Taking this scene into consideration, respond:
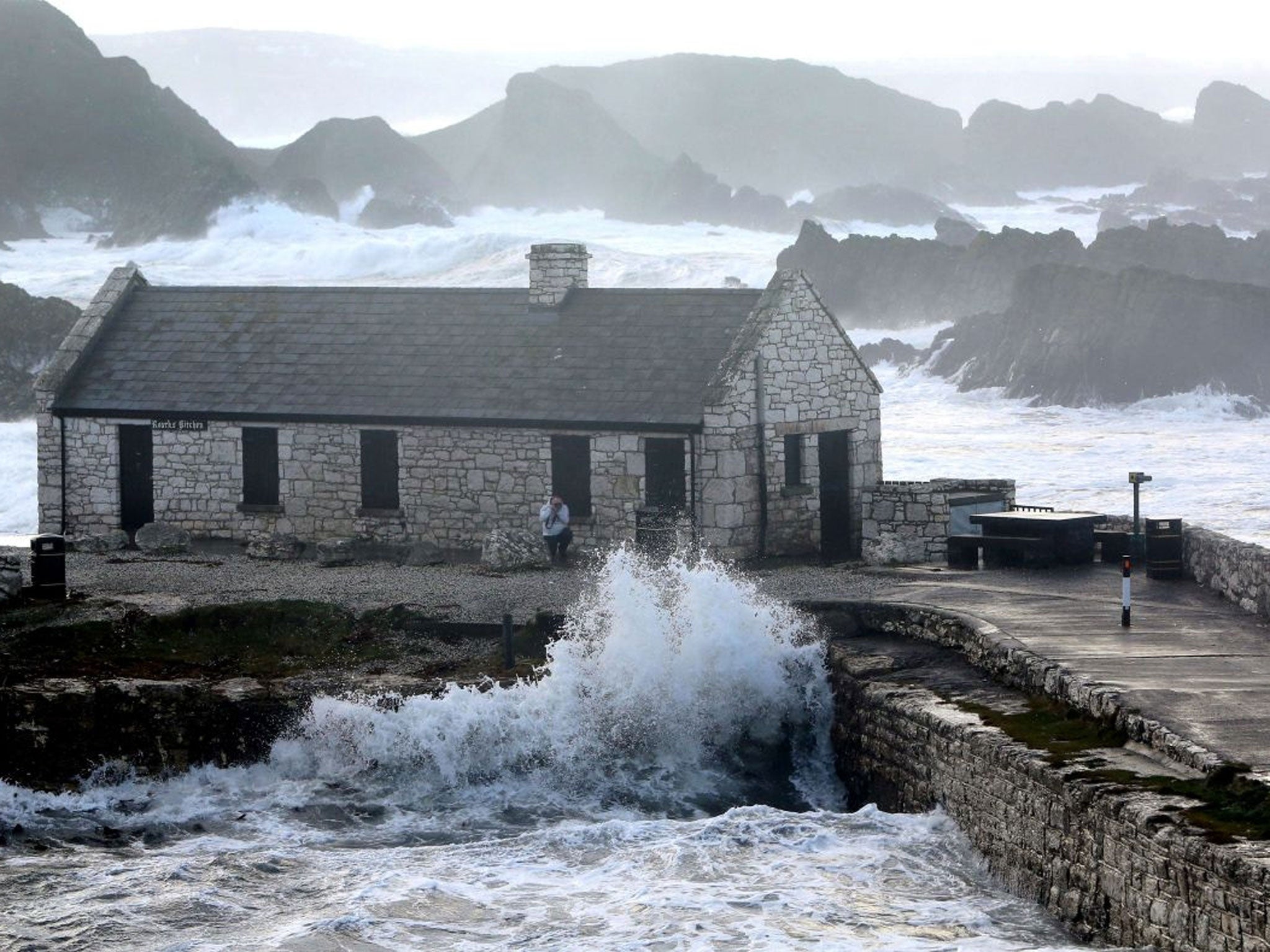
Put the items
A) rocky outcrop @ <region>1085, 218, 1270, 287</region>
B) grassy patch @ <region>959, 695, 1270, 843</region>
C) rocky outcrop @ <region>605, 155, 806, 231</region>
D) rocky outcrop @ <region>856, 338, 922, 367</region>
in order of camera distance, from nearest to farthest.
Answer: grassy patch @ <region>959, 695, 1270, 843</region>
rocky outcrop @ <region>856, 338, 922, 367</region>
rocky outcrop @ <region>1085, 218, 1270, 287</region>
rocky outcrop @ <region>605, 155, 806, 231</region>

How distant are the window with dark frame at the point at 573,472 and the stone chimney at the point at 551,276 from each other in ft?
9.82

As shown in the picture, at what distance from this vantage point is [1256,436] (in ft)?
179

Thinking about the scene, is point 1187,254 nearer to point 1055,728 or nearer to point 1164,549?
point 1164,549

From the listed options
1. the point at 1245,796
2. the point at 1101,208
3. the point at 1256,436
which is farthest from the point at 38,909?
the point at 1101,208

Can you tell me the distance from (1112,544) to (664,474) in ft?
17.5

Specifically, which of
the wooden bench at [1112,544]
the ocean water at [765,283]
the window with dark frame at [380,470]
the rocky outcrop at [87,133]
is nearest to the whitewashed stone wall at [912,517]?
the wooden bench at [1112,544]

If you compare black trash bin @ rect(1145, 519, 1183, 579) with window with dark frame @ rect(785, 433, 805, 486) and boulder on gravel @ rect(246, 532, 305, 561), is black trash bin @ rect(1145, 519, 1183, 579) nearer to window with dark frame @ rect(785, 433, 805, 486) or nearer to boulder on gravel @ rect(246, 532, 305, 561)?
window with dark frame @ rect(785, 433, 805, 486)

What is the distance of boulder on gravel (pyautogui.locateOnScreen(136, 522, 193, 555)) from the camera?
2398 cm

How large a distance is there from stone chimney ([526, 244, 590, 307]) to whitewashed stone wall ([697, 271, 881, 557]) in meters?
3.24

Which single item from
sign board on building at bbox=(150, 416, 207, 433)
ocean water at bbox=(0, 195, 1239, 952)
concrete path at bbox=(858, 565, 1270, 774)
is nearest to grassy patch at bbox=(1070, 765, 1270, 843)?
concrete path at bbox=(858, 565, 1270, 774)

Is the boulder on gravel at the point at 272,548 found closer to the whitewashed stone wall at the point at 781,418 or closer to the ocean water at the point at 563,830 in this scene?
the ocean water at the point at 563,830

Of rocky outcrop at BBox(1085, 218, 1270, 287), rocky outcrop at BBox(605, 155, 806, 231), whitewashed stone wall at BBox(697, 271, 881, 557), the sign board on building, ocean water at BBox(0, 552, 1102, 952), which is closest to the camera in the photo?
ocean water at BBox(0, 552, 1102, 952)

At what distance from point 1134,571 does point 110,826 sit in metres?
10.9

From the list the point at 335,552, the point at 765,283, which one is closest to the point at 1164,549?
the point at 335,552
